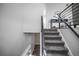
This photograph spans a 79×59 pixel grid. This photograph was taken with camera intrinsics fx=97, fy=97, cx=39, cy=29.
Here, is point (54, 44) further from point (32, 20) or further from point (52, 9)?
point (32, 20)

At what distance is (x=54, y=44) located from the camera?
2826mm

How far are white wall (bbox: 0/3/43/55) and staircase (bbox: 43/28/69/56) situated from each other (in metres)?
0.70

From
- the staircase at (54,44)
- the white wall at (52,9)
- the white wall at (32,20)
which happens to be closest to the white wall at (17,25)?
the white wall at (32,20)

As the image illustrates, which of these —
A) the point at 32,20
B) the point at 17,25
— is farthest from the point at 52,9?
the point at 17,25

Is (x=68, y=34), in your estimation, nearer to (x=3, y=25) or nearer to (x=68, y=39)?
(x=68, y=39)

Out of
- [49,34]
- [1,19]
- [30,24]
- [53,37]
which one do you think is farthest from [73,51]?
[1,19]

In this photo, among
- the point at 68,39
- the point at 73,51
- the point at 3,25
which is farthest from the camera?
the point at 3,25

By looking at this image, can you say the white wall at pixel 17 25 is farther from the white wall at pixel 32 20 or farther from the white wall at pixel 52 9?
the white wall at pixel 52 9

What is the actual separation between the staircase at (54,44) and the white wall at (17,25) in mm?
696

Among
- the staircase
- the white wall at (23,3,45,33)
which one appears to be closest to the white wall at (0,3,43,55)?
the white wall at (23,3,45,33)

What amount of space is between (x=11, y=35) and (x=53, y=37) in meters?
1.46

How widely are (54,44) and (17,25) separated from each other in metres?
1.66

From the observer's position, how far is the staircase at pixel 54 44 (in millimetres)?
2544

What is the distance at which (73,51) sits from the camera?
2420 mm
